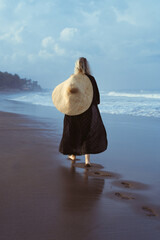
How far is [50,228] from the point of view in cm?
226

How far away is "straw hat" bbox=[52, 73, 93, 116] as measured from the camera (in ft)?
14.5

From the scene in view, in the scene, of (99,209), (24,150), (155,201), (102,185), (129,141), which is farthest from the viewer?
(129,141)

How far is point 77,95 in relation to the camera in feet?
14.6

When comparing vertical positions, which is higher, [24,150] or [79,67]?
[79,67]

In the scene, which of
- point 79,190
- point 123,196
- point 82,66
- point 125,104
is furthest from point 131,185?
point 125,104

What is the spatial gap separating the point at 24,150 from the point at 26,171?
1.33 m

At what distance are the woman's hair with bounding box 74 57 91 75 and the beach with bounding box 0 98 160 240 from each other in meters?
1.47

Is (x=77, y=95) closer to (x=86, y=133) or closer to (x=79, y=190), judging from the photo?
(x=86, y=133)

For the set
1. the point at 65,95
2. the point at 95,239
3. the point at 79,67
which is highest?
the point at 79,67

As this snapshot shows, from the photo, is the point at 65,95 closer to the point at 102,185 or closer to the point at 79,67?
the point at 79,67

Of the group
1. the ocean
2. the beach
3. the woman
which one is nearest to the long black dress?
the woman

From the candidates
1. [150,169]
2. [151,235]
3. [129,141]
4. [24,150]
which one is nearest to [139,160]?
[150,169]

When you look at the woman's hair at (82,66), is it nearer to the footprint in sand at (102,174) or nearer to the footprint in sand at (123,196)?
the footprint in sand at (102,174)

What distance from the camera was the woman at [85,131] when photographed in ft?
14.6
